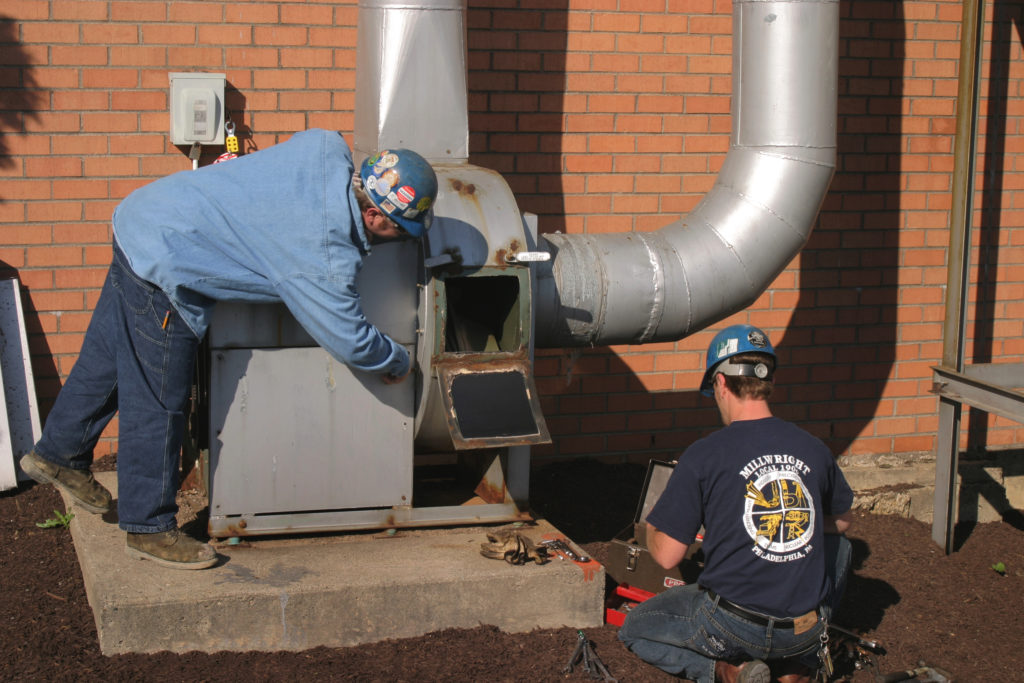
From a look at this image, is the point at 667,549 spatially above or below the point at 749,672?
above

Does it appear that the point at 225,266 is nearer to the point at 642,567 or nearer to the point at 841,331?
the point at 642,567

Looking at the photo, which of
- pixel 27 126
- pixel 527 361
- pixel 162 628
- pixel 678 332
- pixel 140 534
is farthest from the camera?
pixel 27 126

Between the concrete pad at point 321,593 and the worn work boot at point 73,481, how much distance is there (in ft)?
0.27

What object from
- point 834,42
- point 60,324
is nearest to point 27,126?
point 60,324

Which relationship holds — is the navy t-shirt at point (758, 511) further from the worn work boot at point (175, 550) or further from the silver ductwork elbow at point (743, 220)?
the worn work boot at point (175, 550)

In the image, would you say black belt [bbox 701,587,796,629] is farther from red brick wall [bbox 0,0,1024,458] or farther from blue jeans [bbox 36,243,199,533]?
blue jeans [bbox 36,243,199,533]

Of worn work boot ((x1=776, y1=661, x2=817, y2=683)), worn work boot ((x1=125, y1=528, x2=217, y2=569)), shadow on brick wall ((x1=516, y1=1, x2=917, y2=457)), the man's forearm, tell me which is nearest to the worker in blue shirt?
worn work boot ((x1=125, y1=528, x2=217, y2=569))

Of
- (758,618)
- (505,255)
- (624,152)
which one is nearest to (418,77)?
(505,255)

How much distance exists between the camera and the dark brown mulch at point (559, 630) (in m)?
3.42

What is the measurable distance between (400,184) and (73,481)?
173 centimetres

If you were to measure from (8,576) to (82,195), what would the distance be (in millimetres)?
1756

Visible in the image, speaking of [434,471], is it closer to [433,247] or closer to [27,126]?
[433,247]

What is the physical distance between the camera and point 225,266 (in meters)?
3.49

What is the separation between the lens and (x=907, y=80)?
5.84 meters
